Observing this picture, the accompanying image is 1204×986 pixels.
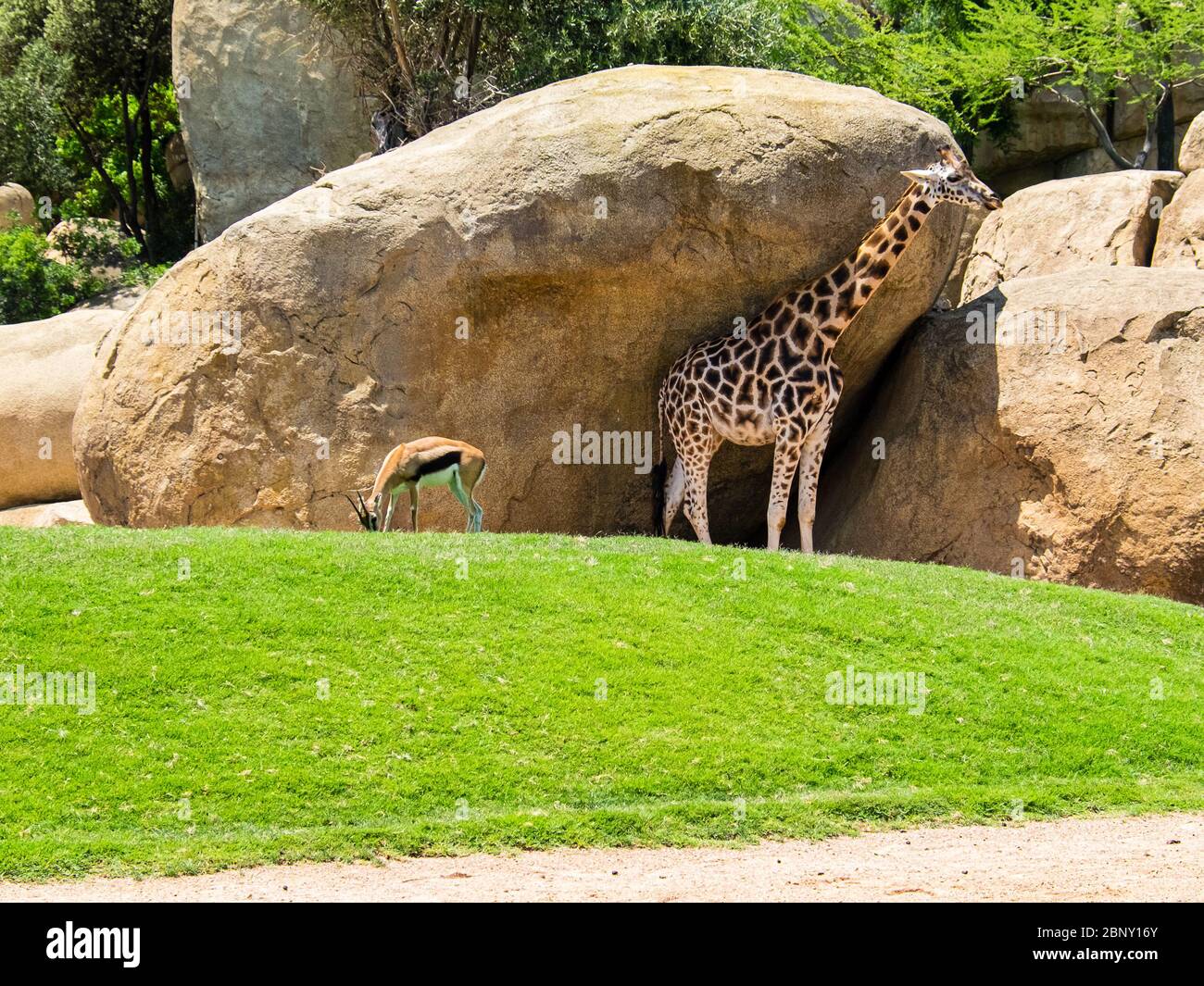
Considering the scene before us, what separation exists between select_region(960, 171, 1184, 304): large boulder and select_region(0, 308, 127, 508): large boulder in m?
13.7

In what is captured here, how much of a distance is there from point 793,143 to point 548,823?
9.00 m

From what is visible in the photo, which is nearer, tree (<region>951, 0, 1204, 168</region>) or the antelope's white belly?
the antelope's white belly

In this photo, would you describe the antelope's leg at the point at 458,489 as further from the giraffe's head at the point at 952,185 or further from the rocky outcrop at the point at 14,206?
the rocky outcrop at the point at 14,206

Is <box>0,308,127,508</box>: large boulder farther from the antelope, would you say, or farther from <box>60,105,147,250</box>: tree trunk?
<box>60,105,147,250</box>: tree trunk

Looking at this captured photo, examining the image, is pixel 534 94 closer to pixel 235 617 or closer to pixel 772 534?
pixel 772 534

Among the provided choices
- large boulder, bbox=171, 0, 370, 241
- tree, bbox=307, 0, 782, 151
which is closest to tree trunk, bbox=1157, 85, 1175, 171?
tree, bbox=307, 0, 782, 151

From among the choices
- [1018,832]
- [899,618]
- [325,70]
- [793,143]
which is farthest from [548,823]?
[325,70]

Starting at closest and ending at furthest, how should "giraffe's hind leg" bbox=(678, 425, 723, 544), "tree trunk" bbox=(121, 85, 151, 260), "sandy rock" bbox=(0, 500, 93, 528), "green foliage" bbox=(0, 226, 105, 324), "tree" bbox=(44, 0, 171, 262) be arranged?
"giraffe's hind leg" bbox=(678, 425, 723, 544)
"sandy rock" bbox=(0, 500, 93, 528)
"green foliage" bbox=(0, 226, 105, 324)
"tree" bbox=(44, 0, 171, 262)
"tree trunk" bbox=(121, 85, 151, 260)

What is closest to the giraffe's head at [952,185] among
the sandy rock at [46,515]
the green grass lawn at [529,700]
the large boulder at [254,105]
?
the green grass lawn at [529,700]

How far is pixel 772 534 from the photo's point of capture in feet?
49.9

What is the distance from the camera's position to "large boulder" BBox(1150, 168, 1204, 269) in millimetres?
20172

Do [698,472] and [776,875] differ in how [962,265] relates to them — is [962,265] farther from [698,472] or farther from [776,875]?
[776,875]

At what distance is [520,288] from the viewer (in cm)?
1584

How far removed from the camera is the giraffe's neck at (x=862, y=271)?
15188 mm
